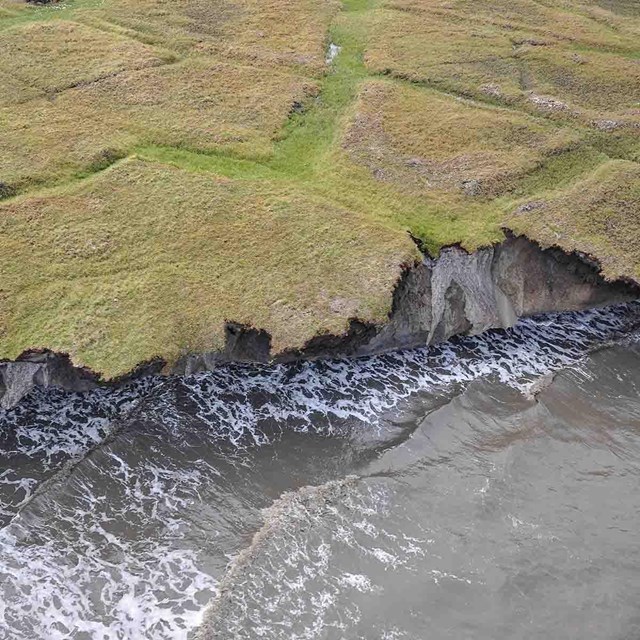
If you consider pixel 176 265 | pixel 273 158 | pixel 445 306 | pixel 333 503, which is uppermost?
pixel 273 158

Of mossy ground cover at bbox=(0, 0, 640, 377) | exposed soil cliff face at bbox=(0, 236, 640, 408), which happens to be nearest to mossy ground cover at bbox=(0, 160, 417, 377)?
mossy ground cover at bbox=(0, 0, 640, 377)

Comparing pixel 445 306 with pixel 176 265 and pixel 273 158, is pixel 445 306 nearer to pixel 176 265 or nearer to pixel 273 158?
pixel 176 265

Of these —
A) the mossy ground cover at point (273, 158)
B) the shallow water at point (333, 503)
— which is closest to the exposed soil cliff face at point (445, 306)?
the mossy ground cover at point (273, 158)

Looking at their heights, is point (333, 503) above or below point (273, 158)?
below

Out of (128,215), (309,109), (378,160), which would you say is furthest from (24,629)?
(309,109)

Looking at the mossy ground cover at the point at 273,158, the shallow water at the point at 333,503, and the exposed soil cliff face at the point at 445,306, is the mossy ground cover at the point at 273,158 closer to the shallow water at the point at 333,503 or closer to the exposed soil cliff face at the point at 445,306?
the exposed soil cliff face at the point at 445,306

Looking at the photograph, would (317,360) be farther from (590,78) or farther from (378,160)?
(590,78)

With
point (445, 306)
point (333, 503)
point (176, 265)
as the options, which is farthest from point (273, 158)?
point (333, 503)

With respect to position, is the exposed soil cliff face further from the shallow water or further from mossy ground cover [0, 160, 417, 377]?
the shallow water
